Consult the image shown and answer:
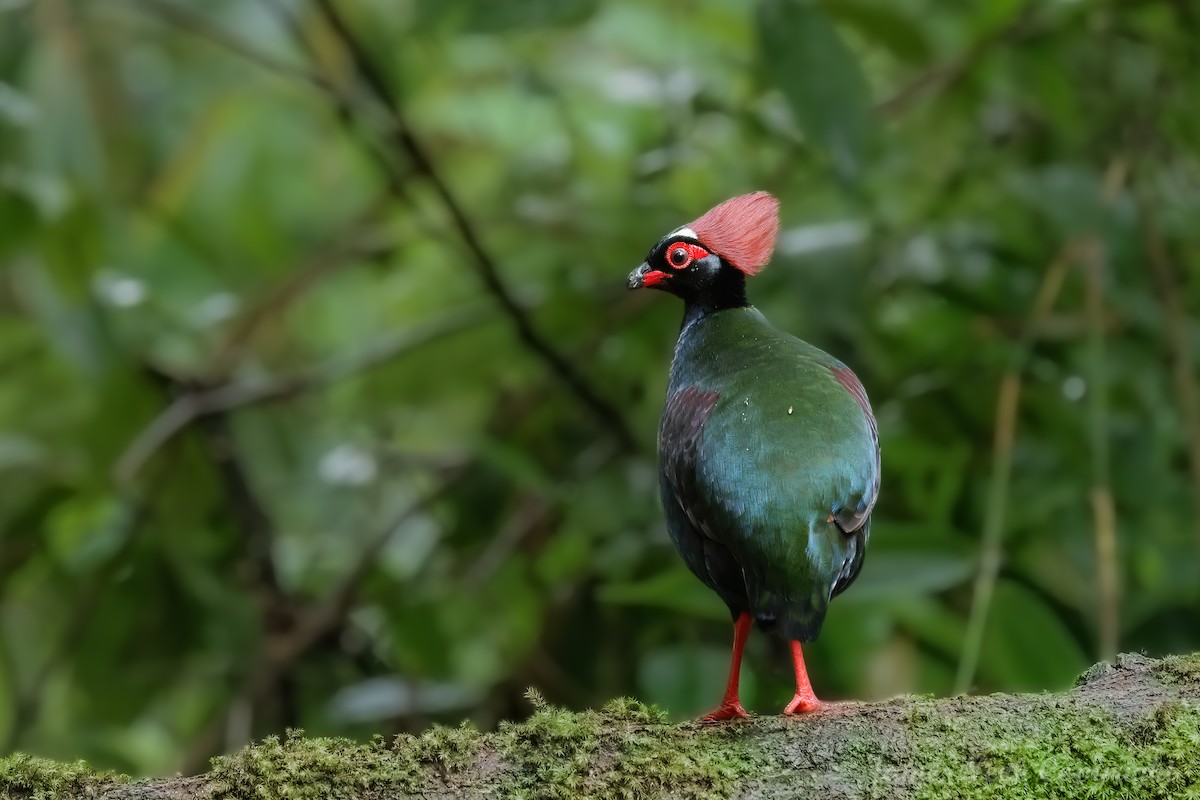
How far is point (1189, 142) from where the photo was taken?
4.50 m

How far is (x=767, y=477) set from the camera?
6.65 feet

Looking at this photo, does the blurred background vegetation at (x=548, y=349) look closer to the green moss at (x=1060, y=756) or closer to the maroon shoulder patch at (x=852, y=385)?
the maroon shoulder patch at (x=852, y=385)

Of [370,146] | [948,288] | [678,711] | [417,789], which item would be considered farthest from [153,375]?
[417,789]

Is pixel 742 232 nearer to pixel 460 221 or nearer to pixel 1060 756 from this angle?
pixel 1060 756

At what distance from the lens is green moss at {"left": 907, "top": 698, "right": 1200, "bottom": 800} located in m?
1.79

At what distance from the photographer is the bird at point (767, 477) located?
1990 millimetres

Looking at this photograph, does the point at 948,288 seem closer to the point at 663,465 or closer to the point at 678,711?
the point at 678,711

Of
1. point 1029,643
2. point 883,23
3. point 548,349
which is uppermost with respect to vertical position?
point 883,23

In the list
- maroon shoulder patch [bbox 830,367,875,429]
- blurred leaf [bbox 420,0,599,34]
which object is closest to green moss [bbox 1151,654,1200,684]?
maroon shoulder patch [bbox 830,367,875,429]

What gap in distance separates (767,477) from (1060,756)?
55 cm

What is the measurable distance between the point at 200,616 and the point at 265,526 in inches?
18.6

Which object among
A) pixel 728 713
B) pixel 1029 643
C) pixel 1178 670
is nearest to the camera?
pixel 1178 670

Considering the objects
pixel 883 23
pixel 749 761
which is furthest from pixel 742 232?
pixel 883 23

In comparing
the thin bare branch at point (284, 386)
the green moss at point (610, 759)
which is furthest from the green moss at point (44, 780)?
the thin bare branch at point (284, 386)
